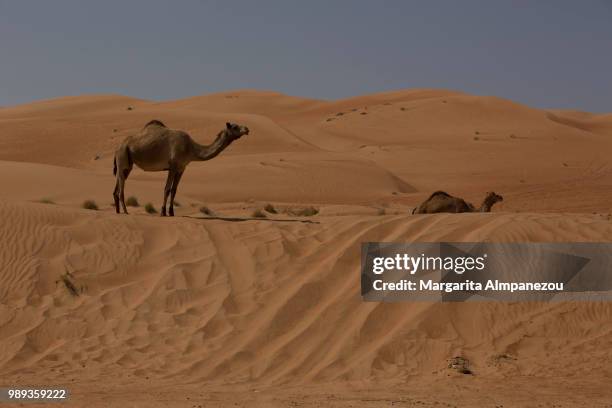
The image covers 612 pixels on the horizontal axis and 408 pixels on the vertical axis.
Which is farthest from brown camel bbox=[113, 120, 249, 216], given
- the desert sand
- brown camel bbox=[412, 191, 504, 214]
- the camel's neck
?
brown camel bbox=[412, 191, 504, 214]

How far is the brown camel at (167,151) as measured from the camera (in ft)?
Result: 48.8

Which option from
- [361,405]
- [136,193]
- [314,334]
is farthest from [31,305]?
[136,193]

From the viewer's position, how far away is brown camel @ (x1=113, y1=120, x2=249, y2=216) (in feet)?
48.8

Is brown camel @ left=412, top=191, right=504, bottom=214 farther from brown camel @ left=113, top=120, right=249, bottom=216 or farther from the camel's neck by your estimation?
the camel's neck

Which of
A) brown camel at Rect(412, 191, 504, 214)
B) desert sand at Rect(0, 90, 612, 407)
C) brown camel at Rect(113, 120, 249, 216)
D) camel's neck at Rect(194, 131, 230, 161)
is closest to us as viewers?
desert sand at Rect(0, 90, 612, 407)

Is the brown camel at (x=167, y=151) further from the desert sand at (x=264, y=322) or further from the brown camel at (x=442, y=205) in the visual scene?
the brown camel at (x=442, y=205)

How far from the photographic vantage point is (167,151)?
48.8ft

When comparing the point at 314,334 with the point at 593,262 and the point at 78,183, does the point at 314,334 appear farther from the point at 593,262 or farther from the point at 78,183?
the point at 78,183

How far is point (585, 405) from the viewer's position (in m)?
7.05

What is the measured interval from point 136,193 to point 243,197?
474 centimetres

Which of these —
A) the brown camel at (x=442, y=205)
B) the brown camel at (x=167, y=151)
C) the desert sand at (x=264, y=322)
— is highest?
the brown camel at (x=167, y=151)

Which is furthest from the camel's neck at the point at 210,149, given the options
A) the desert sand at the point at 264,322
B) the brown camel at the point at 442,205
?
the brown camel at the point at 442,205

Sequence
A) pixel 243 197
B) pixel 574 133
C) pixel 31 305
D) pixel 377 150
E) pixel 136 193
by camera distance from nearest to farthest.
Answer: pixel 31 305 → pixel 136 193 → pixel 243 197 → pixel 377 150 → pixel 574 133

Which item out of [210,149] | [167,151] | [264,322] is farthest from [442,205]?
[264,322]
